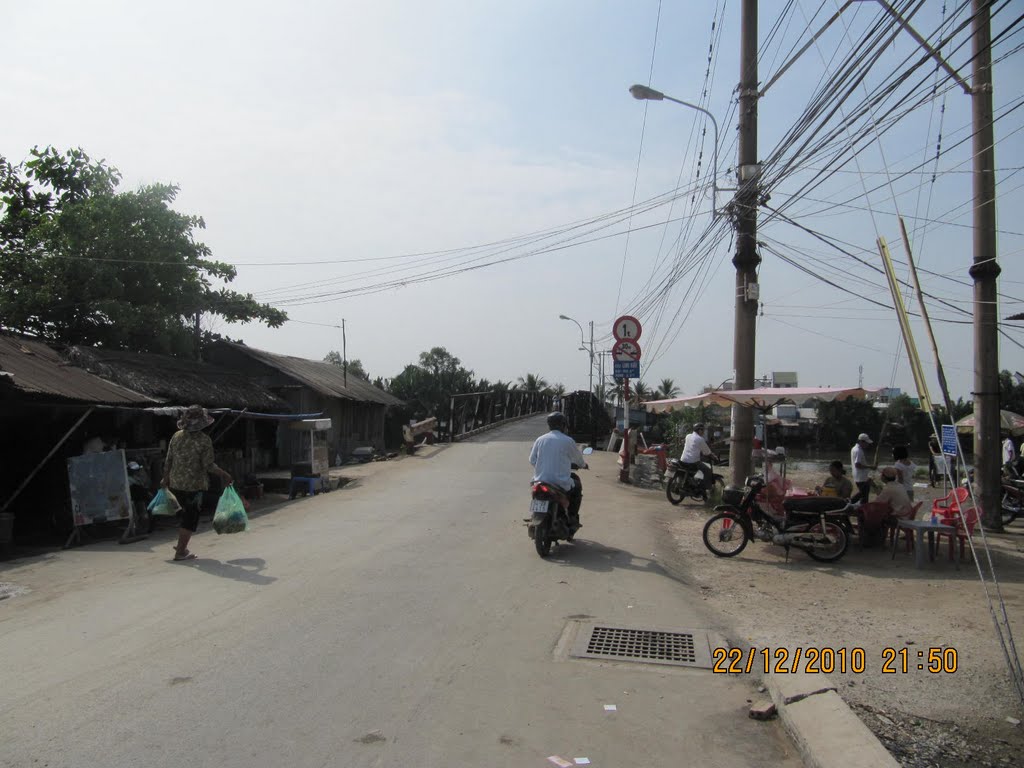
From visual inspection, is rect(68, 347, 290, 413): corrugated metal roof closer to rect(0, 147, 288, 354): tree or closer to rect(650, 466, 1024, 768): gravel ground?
rect(0, 147, 288, 354): tree

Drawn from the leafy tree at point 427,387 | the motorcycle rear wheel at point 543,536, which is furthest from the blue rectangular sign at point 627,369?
the leafy tree at point 427,387

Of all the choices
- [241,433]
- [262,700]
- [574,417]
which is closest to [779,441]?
[574,417]

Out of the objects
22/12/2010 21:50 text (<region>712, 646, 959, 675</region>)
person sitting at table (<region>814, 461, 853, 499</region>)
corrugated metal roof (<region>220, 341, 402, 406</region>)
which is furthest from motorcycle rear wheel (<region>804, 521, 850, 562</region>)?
corrugated metal roof (<region>220, 341, 402, 406</region>)

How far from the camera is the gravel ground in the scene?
412cm

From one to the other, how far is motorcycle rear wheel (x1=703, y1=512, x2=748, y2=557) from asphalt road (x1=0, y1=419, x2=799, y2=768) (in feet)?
2.40

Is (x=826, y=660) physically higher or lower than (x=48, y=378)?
lower

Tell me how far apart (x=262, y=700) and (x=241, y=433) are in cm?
1765

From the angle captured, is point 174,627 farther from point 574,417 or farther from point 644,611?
point 574,417

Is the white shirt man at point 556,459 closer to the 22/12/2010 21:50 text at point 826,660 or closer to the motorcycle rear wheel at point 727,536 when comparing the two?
the motorcycle rear wheel at point 727,536

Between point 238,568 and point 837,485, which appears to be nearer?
point 238,568

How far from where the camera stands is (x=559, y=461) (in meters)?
8.81

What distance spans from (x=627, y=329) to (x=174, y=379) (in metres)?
9.35

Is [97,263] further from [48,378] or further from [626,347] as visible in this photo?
[626,347]

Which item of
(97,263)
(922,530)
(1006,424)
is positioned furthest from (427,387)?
(922,530)
